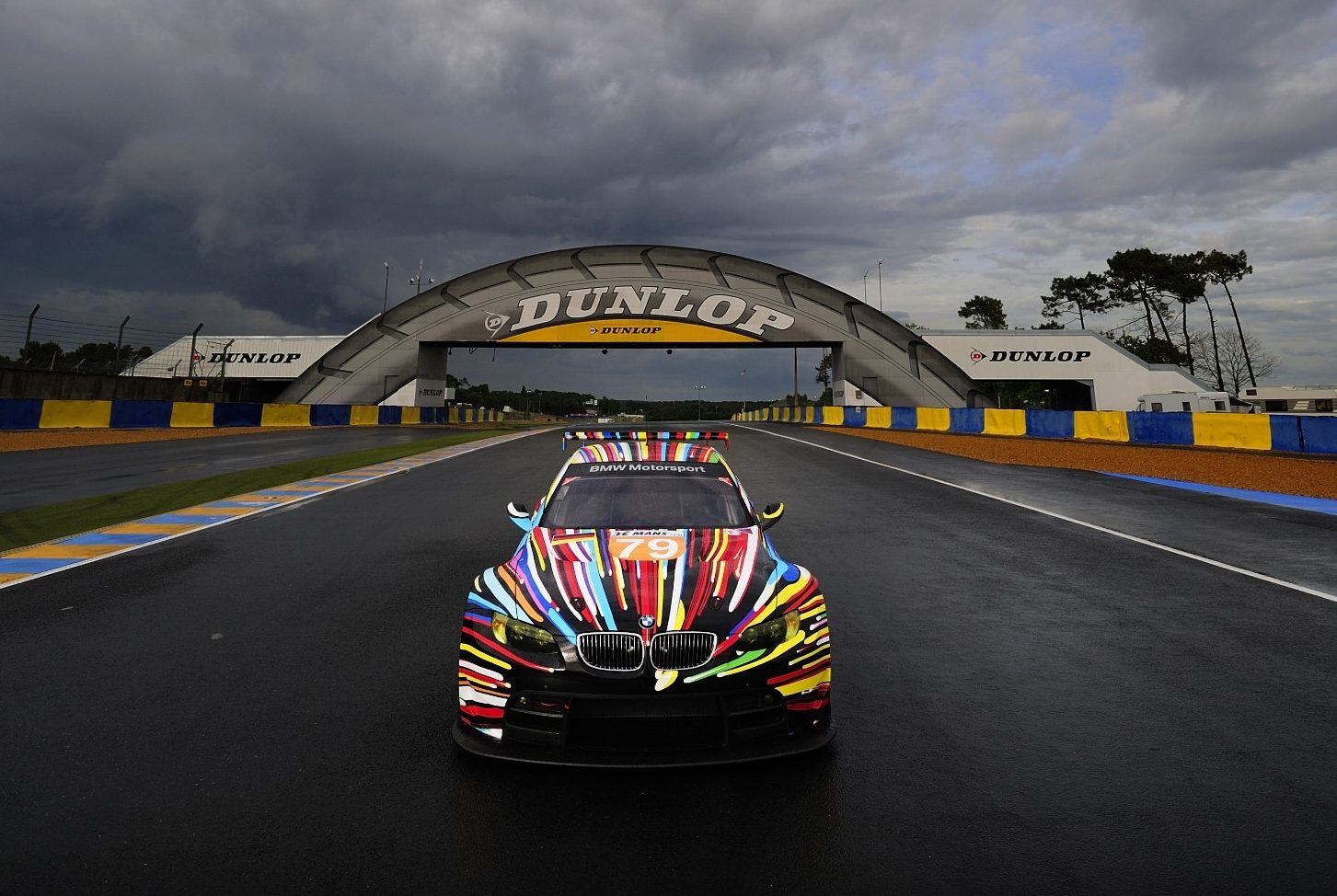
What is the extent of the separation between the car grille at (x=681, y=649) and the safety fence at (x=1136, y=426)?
70.1ft

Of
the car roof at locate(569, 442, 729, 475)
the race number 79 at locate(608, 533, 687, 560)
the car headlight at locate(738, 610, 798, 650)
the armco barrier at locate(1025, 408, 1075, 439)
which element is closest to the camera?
the car headlight at locate(738, 610, 798, 650)

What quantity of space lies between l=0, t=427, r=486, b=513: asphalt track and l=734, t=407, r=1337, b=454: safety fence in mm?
23693

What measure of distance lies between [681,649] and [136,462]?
19.2 m

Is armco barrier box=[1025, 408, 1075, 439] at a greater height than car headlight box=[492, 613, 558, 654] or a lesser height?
greater

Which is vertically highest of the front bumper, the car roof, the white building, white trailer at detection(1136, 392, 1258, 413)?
the white building

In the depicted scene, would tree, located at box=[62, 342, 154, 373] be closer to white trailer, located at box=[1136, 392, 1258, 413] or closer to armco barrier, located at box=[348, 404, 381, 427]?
armco barrier, located at box=[348, 404, 381, 427]

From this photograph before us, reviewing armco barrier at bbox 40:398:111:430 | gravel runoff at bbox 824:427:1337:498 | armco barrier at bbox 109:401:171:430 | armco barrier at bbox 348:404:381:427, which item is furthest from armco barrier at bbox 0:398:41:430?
gravel runoff at bbox 824:427:1337:498

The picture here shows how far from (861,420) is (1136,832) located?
1638 inches

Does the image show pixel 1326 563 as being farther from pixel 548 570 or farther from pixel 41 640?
pixel 41 640

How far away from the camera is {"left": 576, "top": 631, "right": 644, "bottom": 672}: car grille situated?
3.11 m

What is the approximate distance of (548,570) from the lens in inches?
148

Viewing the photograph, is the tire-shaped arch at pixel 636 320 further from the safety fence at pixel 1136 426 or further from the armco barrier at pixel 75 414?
the armco barrier at pixel 75 414

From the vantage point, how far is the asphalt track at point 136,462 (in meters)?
12.7

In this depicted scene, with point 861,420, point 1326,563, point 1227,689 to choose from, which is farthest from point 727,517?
point 861,420
